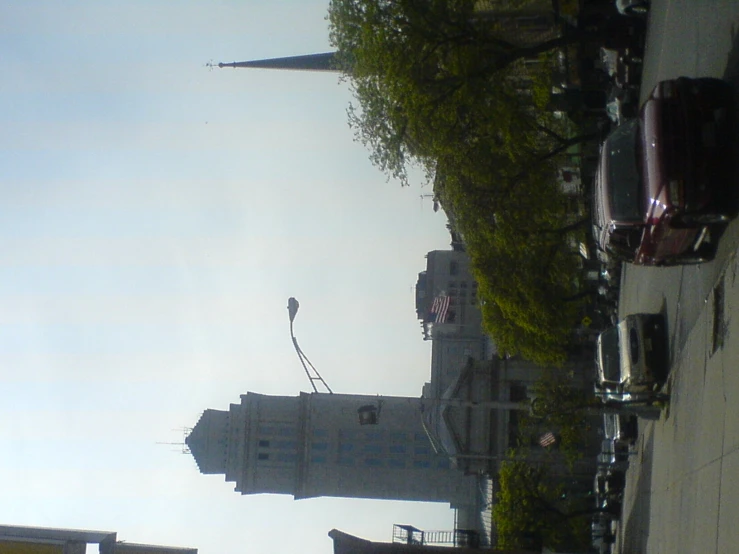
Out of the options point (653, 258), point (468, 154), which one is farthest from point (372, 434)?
point (653, 258)

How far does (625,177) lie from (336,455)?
1548 inches

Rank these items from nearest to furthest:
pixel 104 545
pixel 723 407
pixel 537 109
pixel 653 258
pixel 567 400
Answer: pixel 723 407, pixel 653 258, pixel 104 545, pixel 537 109, pixel 567 400

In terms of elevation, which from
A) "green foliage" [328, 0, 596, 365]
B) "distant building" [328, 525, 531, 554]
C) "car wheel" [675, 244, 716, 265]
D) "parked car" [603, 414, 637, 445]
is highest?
"green foliage" [328, 0, 596, 365]

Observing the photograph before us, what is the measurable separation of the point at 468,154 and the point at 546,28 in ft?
41.1

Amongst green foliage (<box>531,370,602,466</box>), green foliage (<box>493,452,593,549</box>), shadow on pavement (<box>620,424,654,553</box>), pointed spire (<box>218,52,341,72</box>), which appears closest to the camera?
shadow on pavement (<box>620,424,654,553</box>)

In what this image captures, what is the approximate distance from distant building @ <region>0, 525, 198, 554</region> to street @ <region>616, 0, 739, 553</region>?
13.5 m

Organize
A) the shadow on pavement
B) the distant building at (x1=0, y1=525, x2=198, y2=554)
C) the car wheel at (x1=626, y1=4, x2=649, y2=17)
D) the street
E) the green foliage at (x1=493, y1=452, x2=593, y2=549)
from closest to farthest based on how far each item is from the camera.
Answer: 1. the street
2. the distant building at (x1=0, y1=525, x2=198, y2=554)
3. the shadow on pavement
4. the car wheel at (x1=626, y1=4, x2=649, y2=17)
5. the green foliage at (x1=493, y1=452, x2=593, y2=549)

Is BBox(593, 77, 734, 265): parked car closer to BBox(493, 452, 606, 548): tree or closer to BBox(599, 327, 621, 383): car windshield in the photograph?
BBox(599, 327, 621, 383): car windshield

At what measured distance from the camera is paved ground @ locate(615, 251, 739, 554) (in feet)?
35.7

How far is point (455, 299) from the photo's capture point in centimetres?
7931

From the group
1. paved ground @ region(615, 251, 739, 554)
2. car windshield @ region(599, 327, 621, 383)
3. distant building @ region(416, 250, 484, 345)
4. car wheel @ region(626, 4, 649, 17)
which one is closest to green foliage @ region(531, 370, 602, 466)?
car windshield @ region(599, 327, 621, 383)

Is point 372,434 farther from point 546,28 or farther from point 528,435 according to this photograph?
point 546,28

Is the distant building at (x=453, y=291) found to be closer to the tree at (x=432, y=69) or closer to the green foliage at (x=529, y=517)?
the green foliage at (x=529, y=517)

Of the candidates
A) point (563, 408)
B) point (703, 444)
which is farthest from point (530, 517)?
point (703, 444)
